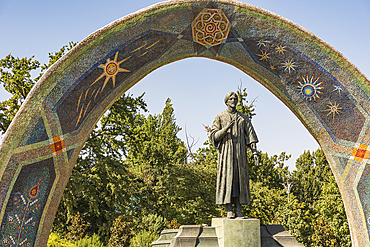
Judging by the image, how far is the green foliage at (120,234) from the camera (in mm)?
14977

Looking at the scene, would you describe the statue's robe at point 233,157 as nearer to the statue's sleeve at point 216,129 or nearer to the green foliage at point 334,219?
the statue's sleeve at point 216,129

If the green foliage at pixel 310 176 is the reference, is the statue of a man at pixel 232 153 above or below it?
below

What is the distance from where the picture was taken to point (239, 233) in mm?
5562

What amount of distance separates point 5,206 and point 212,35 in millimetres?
5260

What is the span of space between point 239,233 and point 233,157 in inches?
51.0

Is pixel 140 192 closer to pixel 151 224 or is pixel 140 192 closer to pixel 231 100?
pixel 151 224

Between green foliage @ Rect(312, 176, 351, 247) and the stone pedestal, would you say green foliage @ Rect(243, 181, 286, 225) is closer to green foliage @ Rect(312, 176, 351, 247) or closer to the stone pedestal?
green foliage @ Rect(312, 176, 351, 247)

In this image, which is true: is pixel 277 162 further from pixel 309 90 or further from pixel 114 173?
pixel 309 90

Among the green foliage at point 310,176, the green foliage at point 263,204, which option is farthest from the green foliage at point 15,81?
the green foliage at point 310,176

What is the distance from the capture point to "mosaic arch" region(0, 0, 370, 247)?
20.8 feet

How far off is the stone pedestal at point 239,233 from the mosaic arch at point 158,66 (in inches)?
108

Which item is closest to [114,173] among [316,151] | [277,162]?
[277,162]

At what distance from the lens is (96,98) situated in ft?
23.3

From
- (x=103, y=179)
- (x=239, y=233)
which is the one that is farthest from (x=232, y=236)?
(x=103, y=179)
